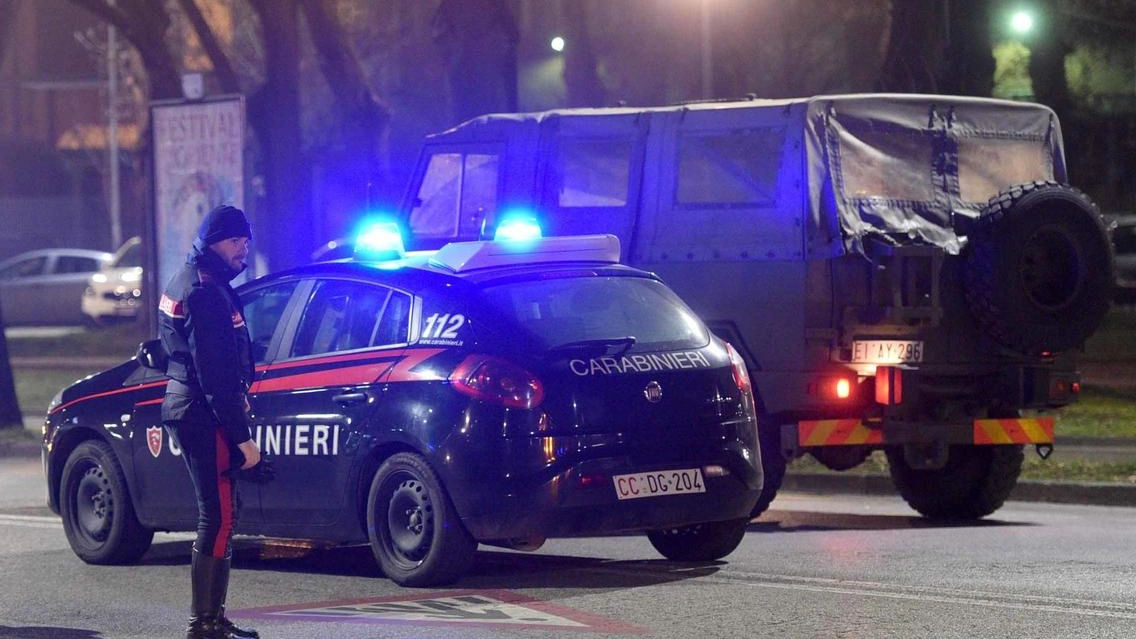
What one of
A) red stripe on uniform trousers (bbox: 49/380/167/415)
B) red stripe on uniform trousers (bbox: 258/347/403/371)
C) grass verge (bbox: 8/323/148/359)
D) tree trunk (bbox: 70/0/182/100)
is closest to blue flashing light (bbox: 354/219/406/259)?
red stripe on uniform trousers (bbox: 258/347/403/371)

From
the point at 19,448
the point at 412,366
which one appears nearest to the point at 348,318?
the point at 412,366

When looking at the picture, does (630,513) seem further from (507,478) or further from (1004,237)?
(1004,237)

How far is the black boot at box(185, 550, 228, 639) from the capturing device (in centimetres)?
755

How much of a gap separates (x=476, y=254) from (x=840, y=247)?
9.20 feet

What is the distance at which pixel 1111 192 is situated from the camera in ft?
Answer: 94.7

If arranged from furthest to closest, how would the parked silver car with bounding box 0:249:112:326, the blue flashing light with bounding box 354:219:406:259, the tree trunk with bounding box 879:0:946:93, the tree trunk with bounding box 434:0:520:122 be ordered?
the parked silver car with bounding box 0:249:112:326
the tree trunk with bounding box 879:0:946:93
the tree trunk with bounding box 434:0:520:122
the blue flashing light with bounding box 354:219:406:259

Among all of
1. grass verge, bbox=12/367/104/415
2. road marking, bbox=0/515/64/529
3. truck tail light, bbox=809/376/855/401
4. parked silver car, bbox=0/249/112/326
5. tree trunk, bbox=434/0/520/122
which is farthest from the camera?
parked silver car, bbox=0/249/112/326

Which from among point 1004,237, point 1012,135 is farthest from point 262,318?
point 1012,135

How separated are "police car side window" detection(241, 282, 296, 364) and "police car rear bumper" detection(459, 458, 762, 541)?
175 cm

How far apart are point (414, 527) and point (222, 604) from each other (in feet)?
5.25

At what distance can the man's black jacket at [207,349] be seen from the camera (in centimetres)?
759

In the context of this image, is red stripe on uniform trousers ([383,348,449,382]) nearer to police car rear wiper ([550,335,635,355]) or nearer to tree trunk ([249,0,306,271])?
police car rear wiper ([550,335,635,355])

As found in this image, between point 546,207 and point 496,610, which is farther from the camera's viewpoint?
point 546,207

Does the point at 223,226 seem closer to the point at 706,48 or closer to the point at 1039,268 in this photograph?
the point at 1039,268
